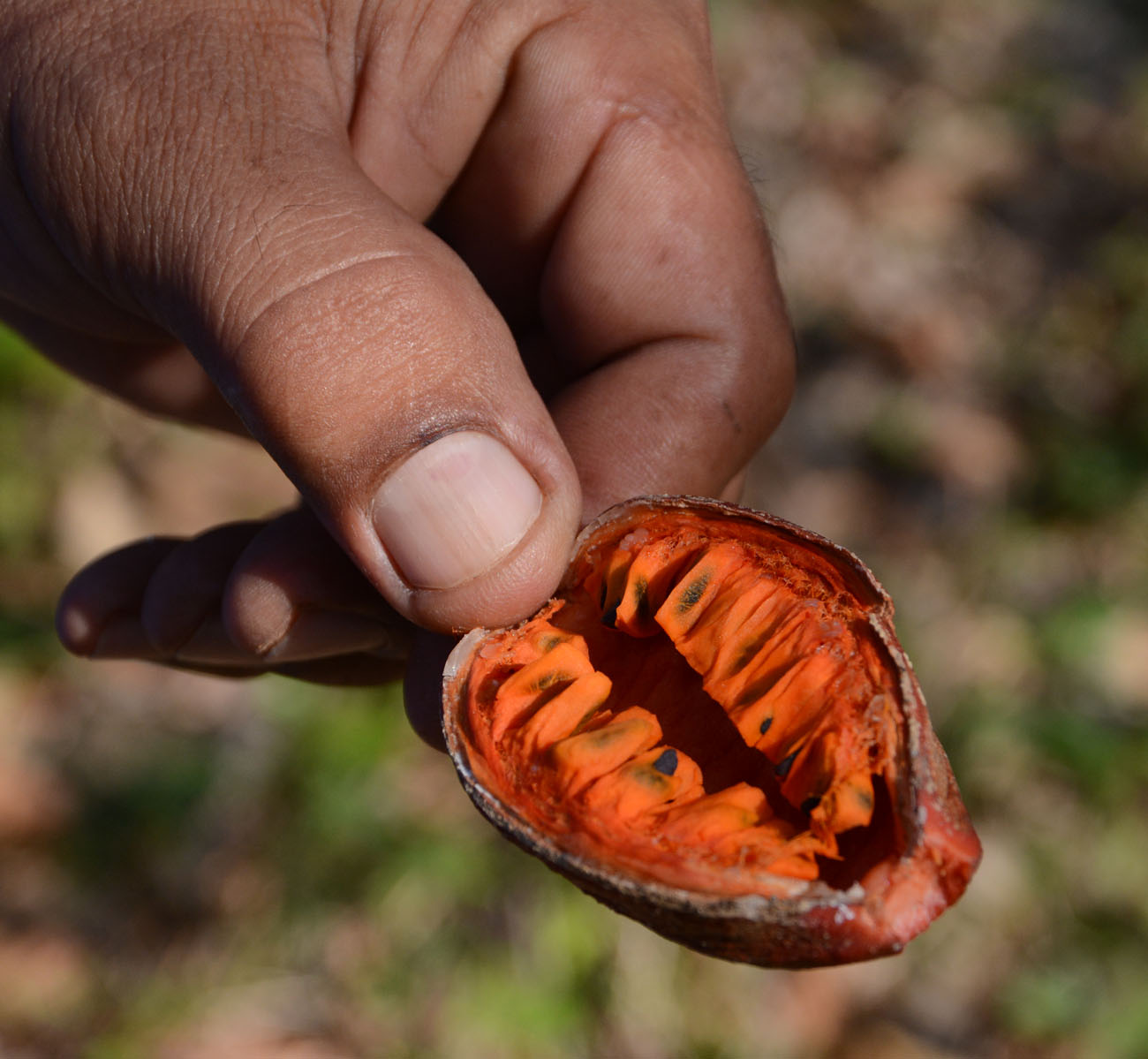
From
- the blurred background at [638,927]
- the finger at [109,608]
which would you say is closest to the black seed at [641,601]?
the finger at [109,608]

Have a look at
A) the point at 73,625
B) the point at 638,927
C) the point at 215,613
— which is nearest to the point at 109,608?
the point at 73,625

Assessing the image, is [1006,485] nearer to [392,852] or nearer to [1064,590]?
[1064,590]

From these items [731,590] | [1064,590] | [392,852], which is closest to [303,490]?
[731,590]

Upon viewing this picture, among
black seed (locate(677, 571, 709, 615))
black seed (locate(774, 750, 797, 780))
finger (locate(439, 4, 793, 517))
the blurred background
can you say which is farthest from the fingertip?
black seed (locate(774, 750, 797, 780))

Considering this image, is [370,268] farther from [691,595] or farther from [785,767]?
[785,767]

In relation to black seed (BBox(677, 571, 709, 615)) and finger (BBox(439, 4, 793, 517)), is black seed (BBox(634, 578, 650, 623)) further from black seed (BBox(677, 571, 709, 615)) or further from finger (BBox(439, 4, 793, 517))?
finger (BBox(439, 4, 793, 517))

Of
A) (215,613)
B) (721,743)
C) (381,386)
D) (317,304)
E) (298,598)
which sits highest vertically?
(317,304)
